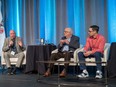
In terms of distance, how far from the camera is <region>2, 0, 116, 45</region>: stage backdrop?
23.4 feet

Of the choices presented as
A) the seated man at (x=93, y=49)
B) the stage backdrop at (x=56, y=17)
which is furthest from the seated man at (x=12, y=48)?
the seated man at (x=93, y=49)

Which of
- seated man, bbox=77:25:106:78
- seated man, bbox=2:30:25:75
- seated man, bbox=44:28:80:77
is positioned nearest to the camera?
seated man, bbox=77:25:106:78

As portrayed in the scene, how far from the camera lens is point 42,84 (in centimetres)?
519

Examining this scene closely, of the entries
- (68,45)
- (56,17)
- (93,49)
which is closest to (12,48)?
(56,17)

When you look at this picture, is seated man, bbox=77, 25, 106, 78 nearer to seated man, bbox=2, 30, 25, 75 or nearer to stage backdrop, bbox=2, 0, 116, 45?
stage backdrop, bbox=2, 0, 116, 45

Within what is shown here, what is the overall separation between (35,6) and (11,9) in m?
0.78

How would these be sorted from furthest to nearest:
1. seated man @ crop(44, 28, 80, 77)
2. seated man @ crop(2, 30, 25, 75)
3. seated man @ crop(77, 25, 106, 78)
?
seated man @ crop(2, 30, 25, 75) < seated man @ crop(44, 28, 80, 77) < seated man @ crop(77, 25, 106, 78)

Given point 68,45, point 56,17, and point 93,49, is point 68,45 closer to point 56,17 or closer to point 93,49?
point 93,49

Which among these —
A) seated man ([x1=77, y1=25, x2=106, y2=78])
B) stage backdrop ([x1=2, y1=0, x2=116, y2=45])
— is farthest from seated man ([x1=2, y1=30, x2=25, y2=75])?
seated man ([x1=77, y1=25, x2=106, y2=78])

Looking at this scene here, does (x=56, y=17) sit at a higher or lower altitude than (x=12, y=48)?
higher

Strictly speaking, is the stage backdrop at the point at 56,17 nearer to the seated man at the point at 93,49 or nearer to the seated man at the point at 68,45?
the seated man at the point at 68,45

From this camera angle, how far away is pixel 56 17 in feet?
25.4

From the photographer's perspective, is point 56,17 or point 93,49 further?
point 56,17

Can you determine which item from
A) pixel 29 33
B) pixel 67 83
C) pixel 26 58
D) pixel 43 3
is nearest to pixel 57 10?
pixel 43 3
